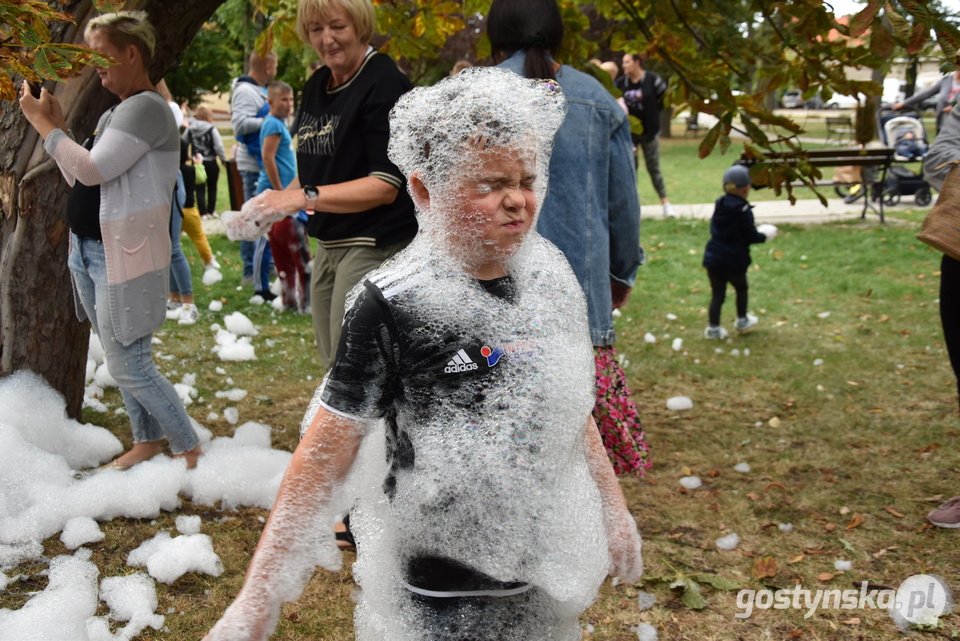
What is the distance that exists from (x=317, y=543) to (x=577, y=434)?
1.76 feet

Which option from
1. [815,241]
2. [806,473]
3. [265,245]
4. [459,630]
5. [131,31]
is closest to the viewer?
[459,630]

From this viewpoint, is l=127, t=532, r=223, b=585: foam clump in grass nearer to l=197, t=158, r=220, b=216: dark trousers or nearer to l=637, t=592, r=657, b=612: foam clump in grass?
l=637, t=592, r=657, b=612: foam clump in grass

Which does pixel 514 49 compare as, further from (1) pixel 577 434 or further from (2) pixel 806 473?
(2) pixel 806 473

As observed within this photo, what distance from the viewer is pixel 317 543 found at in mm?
1553

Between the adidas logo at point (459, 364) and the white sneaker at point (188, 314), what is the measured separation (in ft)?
17.5

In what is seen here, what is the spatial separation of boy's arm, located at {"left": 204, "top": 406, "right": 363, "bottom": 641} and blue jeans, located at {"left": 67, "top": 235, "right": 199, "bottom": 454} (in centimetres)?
230

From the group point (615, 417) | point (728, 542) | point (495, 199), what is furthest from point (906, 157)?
point (495, 199)

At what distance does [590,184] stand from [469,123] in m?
1.57

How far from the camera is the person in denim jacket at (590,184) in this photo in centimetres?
289

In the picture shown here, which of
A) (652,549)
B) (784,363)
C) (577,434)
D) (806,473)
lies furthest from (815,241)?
(577,434)

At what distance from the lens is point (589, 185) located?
3.00m

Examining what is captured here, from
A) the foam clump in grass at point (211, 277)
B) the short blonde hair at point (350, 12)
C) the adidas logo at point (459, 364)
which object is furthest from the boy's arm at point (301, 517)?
the foam clump in grass at point (211, 277)

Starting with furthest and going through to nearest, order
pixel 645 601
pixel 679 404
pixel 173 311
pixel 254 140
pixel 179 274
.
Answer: pixel 254 140, pixel 173 311, pixel 179 274, pixel 679 404, pixel 645 601

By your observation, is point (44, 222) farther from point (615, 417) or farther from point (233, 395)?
point (615, 417)
